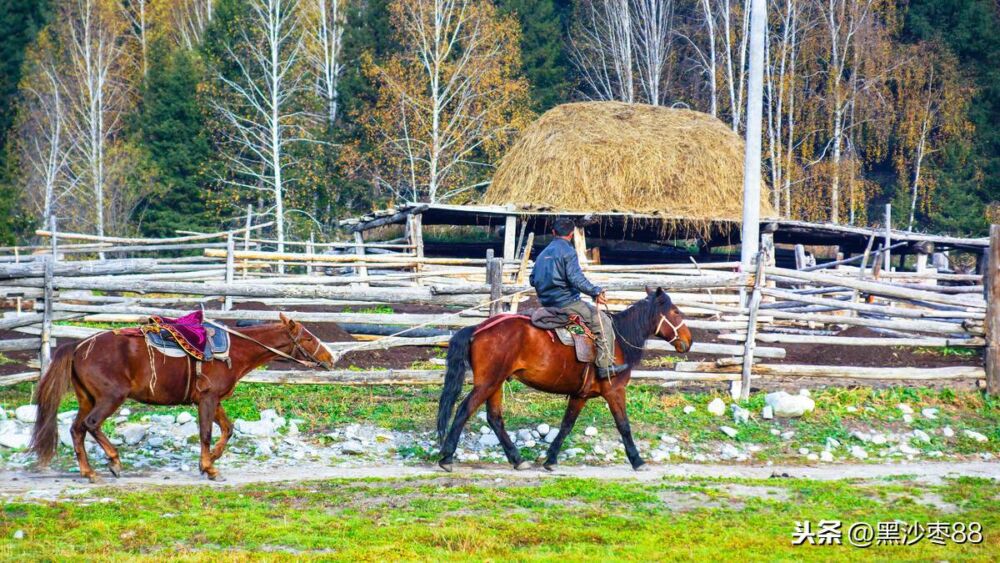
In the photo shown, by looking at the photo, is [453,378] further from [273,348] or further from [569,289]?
[273,348]

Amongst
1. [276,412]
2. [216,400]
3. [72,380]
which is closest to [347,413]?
[276,412]

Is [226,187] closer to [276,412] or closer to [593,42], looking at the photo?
[593,42]

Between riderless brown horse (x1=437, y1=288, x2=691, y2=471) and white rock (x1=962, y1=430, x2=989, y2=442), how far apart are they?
353cm

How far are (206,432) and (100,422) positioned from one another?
0.87 meters

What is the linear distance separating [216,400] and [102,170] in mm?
28482

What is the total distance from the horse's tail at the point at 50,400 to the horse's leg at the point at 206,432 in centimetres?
113

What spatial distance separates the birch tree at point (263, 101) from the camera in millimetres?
31250

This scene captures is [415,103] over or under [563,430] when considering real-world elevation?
over

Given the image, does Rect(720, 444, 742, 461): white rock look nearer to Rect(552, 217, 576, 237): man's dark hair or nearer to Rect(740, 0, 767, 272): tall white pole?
Rect(552, 217, 576, 237): man's dark hair

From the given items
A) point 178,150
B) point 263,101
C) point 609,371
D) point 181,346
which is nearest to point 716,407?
point 609,371

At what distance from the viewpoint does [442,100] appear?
31.5 metres

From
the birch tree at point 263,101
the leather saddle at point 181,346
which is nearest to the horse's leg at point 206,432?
the leather saddle at point 181,346

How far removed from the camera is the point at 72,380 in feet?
29.0

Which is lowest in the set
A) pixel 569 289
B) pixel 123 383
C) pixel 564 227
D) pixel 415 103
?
pixel 123 383
